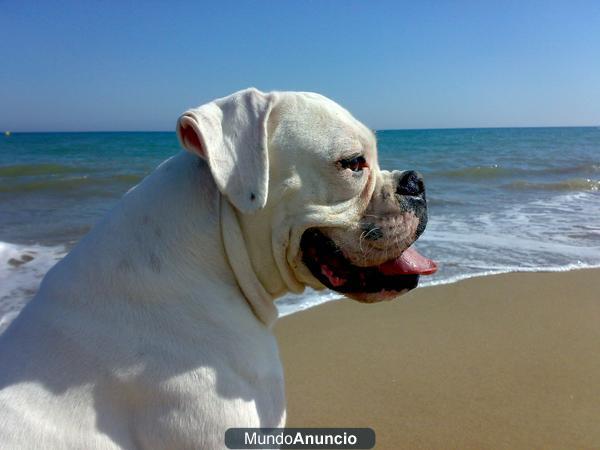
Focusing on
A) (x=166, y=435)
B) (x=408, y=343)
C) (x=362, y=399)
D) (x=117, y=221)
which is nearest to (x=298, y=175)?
(x=117, y=221)

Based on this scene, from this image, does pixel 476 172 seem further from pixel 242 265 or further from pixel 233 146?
pixel 233 146

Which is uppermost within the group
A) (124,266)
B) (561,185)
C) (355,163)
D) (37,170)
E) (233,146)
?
(233,146)

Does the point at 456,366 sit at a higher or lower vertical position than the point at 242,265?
lower

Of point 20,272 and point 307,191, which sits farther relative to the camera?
point 20,272

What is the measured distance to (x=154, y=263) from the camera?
6.45ft

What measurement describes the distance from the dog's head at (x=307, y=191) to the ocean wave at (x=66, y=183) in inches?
529

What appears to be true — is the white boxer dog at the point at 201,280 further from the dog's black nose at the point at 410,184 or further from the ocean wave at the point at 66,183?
the ocean wave at the point at 66,183

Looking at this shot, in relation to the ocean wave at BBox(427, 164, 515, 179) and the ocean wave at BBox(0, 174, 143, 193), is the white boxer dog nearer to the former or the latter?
the ocean wave at BBox(0, 174, 143, 193)

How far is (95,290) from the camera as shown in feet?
6.35

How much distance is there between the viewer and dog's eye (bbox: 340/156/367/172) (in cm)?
223

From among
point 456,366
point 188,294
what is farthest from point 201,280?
point 456,366

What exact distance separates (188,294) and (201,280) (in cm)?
7

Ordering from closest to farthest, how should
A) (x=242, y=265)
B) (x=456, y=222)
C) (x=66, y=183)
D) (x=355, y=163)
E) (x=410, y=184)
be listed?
(x=242, y=265)
(x=355, y=163)
(x=410, y=184)
(x=456, y=222)
(x=66, y=183)

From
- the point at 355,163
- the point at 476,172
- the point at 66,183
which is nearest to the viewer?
the point at 355,163
